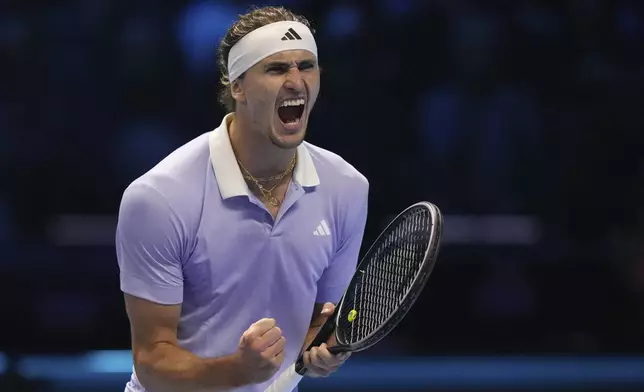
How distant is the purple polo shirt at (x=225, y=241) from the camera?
118 inches

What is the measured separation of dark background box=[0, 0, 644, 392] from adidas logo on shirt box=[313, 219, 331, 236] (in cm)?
238

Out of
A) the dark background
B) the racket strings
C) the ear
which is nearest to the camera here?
the racket strings

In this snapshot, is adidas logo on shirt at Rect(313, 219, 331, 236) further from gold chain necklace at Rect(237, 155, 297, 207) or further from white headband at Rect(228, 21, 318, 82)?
white headband at Rect(228, 21, 318, 82)

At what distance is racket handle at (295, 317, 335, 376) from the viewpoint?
3125mm

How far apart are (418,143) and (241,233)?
302cm

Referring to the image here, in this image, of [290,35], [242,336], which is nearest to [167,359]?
[242,336]

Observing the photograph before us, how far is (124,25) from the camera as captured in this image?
20.1 ft

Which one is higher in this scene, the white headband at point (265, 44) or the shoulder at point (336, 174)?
the white headband at point (265, 44)

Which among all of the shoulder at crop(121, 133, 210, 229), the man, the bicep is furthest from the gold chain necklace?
the bicep

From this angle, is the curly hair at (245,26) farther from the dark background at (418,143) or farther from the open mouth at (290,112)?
the dark background at (418,143)

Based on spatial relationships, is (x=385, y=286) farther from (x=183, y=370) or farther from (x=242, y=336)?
(x=183, y=370)

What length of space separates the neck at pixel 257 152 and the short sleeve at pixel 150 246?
29 cm

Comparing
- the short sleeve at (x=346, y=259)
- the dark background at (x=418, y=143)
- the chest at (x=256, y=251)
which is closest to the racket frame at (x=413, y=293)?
the chest at (x=256, y=251)

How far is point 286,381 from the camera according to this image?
3195mm
